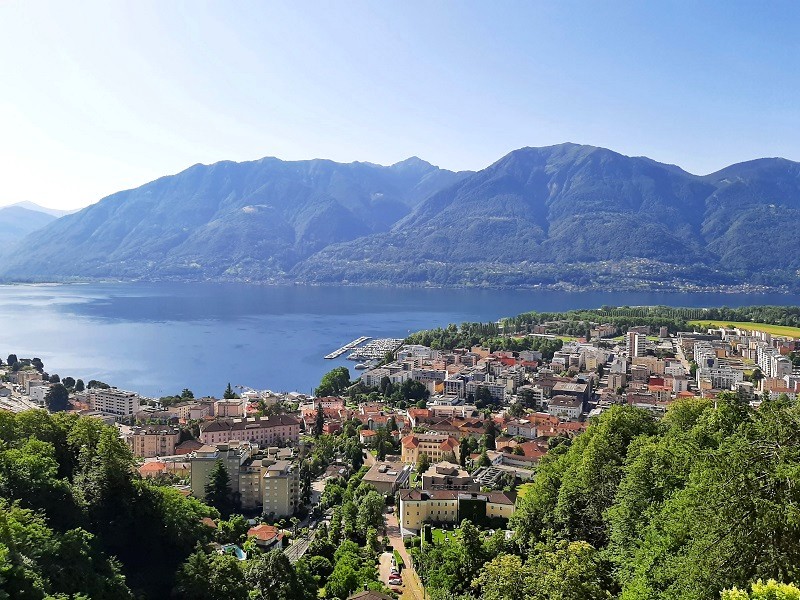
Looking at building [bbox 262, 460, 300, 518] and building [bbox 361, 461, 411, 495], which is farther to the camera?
building [bbox 361, 461, 411, 495]

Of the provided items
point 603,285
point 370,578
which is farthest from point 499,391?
point 603,285

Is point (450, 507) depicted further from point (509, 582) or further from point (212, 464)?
point (509, 582)

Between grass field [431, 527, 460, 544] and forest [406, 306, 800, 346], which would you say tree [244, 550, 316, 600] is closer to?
grass field [431, 527, 460, 544]

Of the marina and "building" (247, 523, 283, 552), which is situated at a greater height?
the marina

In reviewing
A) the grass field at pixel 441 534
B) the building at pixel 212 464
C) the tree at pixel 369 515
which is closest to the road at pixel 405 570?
the tree at pixel 369 515

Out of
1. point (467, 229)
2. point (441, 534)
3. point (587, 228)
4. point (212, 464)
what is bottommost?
point (441, 534)

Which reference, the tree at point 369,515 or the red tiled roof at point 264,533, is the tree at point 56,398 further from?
the tree at point 369,515

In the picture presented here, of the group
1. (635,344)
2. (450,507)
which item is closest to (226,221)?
(635,344)

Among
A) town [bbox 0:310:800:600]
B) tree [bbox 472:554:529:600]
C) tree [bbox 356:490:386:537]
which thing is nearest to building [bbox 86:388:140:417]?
town [bbox 0:310:800:600]
